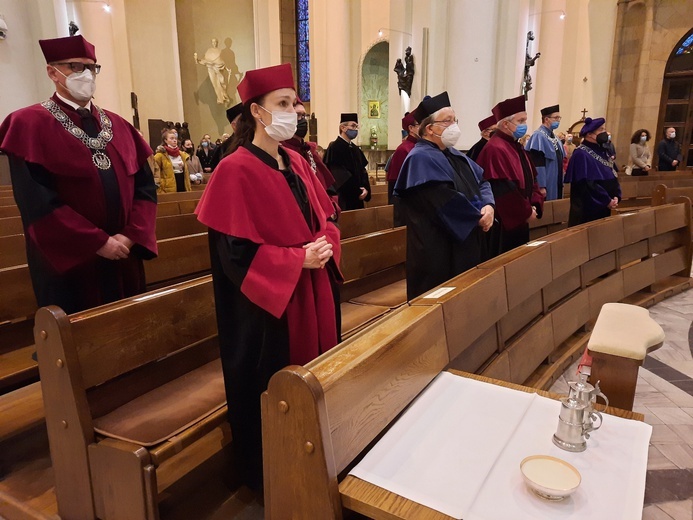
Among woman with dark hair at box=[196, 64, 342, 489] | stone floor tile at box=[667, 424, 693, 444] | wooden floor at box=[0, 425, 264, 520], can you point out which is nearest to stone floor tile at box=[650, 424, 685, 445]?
stone floor tile at box=[667, 424, 693, 444]

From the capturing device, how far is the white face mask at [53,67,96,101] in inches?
94.7

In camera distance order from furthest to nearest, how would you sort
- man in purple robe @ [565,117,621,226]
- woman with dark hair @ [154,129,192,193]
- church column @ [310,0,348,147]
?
church column @ [310,0,348,147] < woman with dark hair @ [154,129,192,193] < man in purple robe @ [565,117,621,226]

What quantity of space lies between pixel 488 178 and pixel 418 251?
1.25 meters

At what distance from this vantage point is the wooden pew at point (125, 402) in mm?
1634

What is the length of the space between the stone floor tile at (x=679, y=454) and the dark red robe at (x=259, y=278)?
6.20 feet

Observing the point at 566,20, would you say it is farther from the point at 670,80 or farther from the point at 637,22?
the point at 670,80

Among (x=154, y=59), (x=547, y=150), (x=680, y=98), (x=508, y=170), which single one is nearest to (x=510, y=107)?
(x=508, y=170)

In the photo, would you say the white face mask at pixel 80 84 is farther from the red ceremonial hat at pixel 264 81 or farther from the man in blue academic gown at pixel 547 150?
the man in blue academic gown at pixel 547 150

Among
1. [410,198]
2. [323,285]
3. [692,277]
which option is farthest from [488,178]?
[692,277]

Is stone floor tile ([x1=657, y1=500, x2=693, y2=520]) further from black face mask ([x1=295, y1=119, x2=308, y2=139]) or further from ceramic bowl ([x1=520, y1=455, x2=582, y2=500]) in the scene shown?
black face mask ([x1=295, y1=119, x2=308, y2=139])

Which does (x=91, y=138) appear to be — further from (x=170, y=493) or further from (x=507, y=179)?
(x=507, y=179)

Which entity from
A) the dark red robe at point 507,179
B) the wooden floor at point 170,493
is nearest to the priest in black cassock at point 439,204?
the dark red robe at point 507,179

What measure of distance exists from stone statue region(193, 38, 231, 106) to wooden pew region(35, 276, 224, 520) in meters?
17.4

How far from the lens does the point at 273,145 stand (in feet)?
6.24
